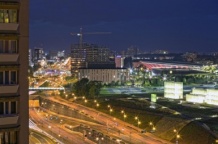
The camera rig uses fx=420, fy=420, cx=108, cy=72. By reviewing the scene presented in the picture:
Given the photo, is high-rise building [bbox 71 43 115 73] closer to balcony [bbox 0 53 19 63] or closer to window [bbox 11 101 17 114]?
window [bbox 11 101 17 114]

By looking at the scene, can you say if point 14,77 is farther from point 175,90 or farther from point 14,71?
point 175,90

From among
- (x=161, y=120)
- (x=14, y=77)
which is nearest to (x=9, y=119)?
(x=14, y=77)

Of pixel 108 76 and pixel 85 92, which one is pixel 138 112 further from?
pixel 108 76

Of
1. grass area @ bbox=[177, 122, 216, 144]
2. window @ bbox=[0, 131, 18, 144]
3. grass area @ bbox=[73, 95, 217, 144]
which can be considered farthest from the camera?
grass area @ bbox=[73, 95, 217, 144]

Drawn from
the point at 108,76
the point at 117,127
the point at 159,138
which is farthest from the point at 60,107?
the point at 108,76

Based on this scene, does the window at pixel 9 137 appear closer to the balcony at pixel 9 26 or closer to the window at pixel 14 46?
the window at pixel 14 46


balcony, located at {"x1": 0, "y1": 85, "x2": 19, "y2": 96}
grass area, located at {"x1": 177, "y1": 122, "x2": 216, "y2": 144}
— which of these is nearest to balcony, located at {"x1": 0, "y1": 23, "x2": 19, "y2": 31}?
balcony, located at {"x1": 0, "y1": 85, "x2": 19, "y2": 96}
